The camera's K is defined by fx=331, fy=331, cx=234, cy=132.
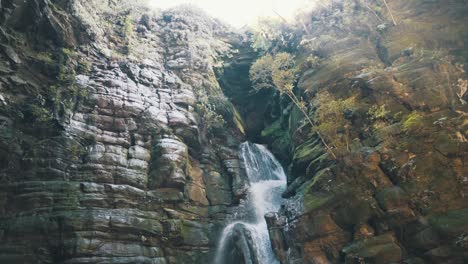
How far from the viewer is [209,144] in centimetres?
2594

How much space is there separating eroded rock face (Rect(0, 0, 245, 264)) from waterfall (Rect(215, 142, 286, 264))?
0.81 meters

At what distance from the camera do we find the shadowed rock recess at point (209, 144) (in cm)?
1495

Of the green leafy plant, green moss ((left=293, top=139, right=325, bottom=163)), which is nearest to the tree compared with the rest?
green moss ((left=293, top=139, right=325, bottom=163))

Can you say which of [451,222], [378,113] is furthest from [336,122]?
[451,222]

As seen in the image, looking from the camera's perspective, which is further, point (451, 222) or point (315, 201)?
point (315, 201)

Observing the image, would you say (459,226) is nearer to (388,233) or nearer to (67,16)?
(388,233)

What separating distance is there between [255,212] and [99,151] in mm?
10623

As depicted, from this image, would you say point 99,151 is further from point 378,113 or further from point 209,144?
point 378,113

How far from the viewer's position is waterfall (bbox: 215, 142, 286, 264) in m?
18.3

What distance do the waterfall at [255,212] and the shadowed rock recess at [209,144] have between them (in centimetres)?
71

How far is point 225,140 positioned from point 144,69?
8773 millimetres

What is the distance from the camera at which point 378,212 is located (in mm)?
15086

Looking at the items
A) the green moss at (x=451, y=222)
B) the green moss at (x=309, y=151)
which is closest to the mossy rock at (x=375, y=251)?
the green moss at (x=451, y=222)

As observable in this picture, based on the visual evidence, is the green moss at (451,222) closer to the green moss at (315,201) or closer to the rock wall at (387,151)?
the rock wall at (387,151)
